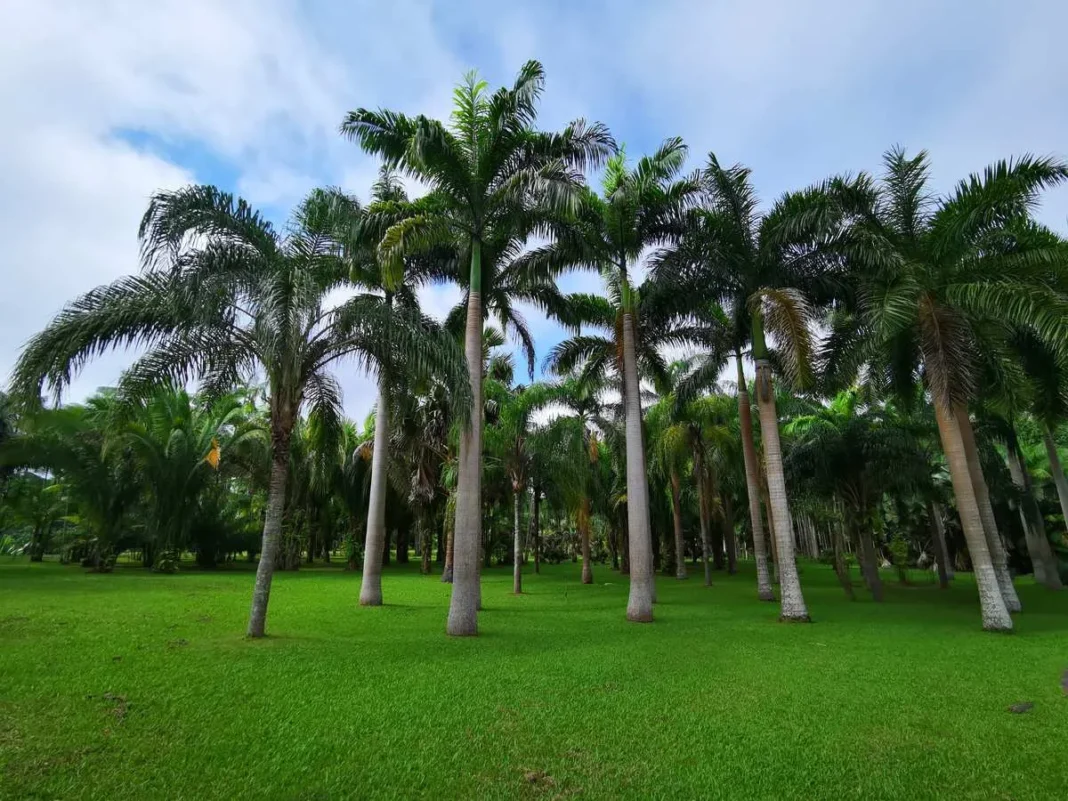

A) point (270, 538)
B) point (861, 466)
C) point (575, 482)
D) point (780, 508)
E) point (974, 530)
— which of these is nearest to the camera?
point (270, 538)

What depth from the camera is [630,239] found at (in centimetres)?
1453

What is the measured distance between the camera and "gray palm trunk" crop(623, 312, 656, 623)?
1264cm

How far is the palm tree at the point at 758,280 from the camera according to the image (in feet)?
41.6

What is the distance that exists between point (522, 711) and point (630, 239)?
11593 millimetres

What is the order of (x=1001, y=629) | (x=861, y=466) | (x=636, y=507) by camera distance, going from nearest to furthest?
(x=1001, y=629) → (x=636, y=507) → (x=861, y=466)

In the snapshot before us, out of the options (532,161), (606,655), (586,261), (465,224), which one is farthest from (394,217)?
(606,655)

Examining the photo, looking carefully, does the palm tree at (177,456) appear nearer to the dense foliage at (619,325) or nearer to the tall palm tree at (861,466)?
the dense foliage at (619,325)

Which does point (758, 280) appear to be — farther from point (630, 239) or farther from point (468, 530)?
point (468, 530)

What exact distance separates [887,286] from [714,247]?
13.2 feet

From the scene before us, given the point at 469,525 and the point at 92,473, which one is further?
the point at 92,473

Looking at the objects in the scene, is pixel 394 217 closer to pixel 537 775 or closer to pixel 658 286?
pixel 658 286

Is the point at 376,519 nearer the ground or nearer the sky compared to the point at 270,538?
nearer the sky

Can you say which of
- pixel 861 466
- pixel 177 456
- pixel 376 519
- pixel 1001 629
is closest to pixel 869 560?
pixel 861 466

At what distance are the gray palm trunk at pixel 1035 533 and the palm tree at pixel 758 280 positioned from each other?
12577 millimetres
